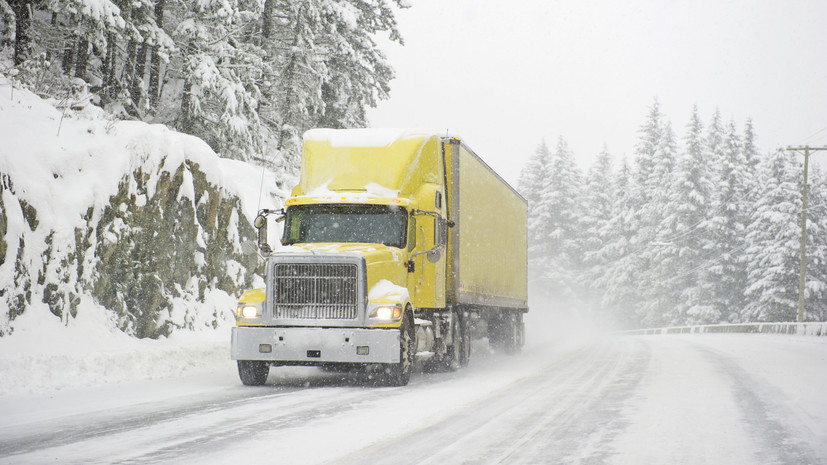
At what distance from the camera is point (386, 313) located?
12234 mm

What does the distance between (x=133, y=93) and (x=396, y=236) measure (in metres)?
15.4

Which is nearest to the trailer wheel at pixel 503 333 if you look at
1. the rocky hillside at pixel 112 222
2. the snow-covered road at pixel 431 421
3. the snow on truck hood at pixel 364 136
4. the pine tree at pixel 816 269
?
the rocky hillside at pixel 112 222

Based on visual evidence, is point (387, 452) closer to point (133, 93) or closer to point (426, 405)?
point (426, 405)

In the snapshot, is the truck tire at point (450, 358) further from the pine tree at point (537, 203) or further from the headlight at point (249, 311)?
the pine tree at point (537, 203)

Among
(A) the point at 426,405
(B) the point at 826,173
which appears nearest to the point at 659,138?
(B) the point at 826,173

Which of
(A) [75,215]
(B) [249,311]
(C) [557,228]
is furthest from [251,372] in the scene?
(C) [557,228]

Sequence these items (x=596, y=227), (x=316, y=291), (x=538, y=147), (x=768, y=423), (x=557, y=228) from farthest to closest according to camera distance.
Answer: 1. (x=538, y=147)
2. (x=596, y=227)
3. (x=557, y=228)
4. (x=316, y=291)
5. (x=768, y=423)

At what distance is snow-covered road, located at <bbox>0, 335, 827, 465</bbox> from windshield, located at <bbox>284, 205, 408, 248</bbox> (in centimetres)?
233

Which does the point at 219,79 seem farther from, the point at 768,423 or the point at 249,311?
the point at 768,423

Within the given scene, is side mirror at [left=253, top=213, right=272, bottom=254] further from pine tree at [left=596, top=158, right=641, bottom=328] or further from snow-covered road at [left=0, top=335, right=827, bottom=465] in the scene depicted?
pine tree at [left=596, top=158, right=641, bottom=328]

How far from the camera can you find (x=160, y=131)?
56.2ft

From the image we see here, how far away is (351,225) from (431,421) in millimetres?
5244

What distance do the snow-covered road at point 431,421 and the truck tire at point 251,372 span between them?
213mm

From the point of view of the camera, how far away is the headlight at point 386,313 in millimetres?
12219
